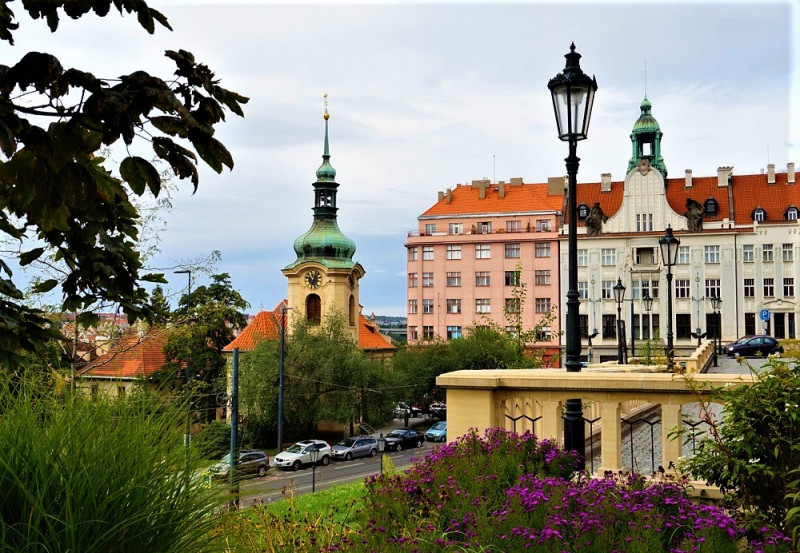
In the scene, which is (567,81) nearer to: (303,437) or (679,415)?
(679,415)

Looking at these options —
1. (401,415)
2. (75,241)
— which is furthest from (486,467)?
(401,415)

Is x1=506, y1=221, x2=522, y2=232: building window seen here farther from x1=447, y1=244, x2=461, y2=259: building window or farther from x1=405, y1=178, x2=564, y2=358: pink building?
x1=447, y1=244, x2=461, y2=259: building window

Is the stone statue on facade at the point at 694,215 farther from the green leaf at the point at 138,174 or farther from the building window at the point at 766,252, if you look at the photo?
the green leaf at the point at 138,174

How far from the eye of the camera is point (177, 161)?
3109mm

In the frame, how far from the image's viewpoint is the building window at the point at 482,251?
75.6 metres

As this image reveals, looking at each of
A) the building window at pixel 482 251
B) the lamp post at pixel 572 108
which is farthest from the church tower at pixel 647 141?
the lamp post at pixel 572 108

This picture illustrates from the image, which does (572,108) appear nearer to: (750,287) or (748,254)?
(750,287)

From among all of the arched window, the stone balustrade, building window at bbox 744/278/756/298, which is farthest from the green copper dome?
the stone balustrade

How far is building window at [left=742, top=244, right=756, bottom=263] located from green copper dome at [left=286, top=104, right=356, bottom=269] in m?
32.5

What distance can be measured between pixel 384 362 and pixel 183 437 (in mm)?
58629

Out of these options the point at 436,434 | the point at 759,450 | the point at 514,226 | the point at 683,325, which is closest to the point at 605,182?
the point at 514,226

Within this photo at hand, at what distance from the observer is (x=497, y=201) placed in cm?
7706

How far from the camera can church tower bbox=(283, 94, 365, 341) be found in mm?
64250

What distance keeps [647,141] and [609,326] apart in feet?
56.6
